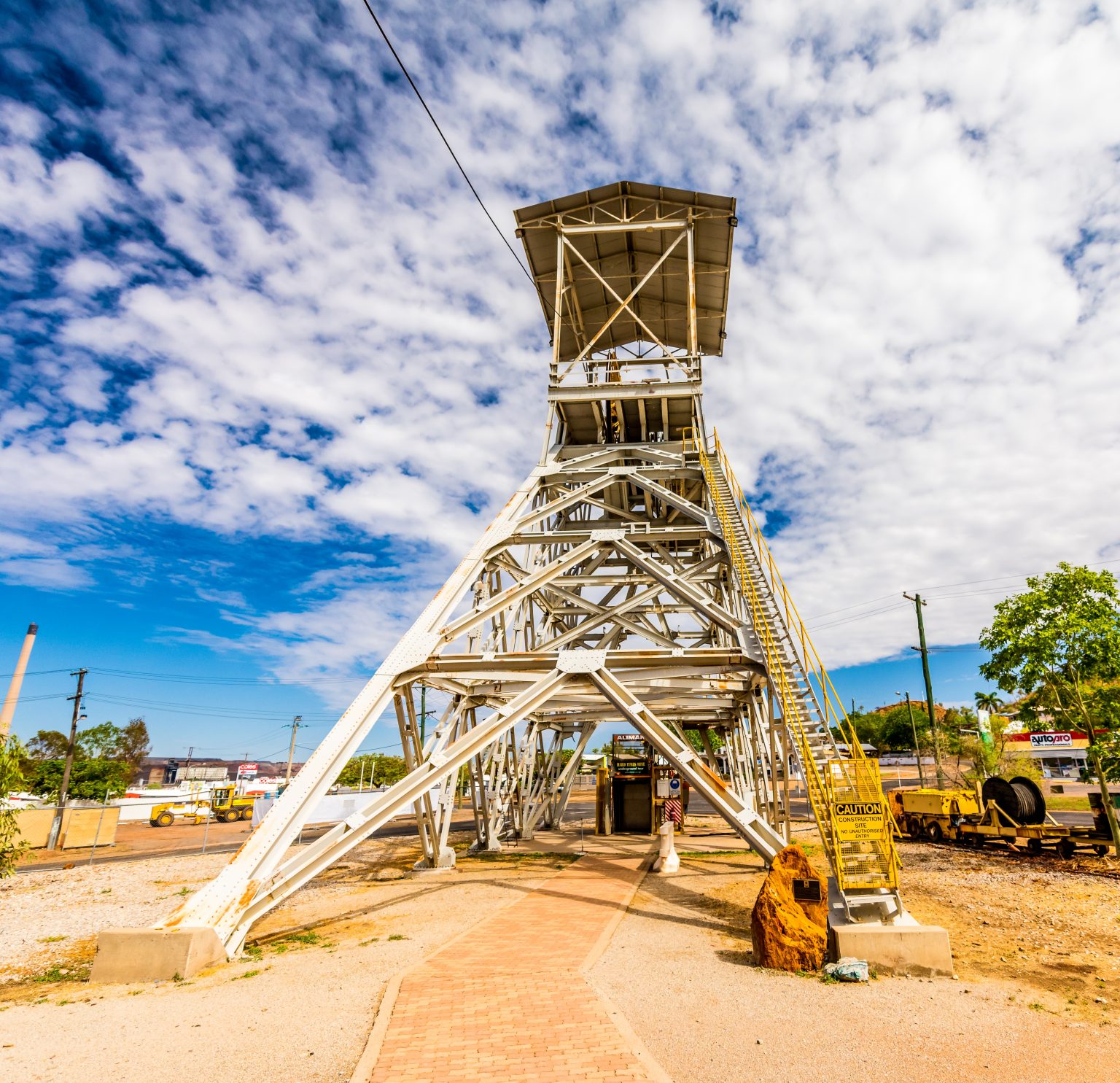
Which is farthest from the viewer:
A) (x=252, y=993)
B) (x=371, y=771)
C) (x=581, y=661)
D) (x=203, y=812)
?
(x=371, y=771)

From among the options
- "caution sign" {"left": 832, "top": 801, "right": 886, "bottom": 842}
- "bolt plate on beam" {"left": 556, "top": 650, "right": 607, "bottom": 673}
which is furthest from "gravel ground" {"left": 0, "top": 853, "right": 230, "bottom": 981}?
"caution sign" {"left": 832, "top": 801, "right": 886, "bottom": 842}

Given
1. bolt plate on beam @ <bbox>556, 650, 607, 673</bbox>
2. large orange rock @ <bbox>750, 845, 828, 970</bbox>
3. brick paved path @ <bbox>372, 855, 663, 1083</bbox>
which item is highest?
bolt plate on beam @ <bbox>556, 650, 607, 673</bbox>

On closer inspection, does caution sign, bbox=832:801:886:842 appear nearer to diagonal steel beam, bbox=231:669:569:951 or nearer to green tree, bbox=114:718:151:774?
diagonal steel beam, bbox=231:669:569:951

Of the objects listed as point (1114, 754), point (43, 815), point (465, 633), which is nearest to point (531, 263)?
point (465, 633)

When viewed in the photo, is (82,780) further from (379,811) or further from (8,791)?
(379,811)

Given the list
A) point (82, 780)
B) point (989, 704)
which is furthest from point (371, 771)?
point (989, 704)

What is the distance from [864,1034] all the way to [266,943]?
6.95 m

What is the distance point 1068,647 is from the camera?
614 inches

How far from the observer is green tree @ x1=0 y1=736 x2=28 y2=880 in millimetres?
9523

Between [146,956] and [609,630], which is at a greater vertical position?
[609,630]

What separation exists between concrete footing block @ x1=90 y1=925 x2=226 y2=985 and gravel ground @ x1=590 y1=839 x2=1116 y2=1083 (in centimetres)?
417

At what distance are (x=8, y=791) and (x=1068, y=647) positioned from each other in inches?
835

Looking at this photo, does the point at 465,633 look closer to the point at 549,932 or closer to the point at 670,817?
the point at 549,932

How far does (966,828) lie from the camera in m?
17.7
